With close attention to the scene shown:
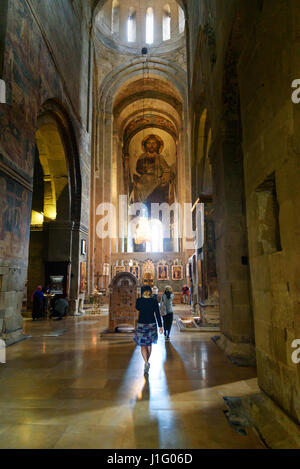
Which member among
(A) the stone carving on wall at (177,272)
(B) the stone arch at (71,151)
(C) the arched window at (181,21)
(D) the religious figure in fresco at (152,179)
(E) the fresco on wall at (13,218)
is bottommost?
(A) the stone carving on wall at (177,272)

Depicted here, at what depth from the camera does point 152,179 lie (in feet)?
119

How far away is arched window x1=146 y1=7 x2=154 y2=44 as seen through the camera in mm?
25072

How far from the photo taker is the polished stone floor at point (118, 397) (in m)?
2.71

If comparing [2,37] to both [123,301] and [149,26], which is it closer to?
[123,301]

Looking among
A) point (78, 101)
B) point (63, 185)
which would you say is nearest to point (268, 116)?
point (63, 185)

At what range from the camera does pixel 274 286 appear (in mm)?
3162

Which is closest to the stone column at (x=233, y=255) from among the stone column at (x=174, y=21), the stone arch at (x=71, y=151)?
the stone arch at (x=71, y=151)

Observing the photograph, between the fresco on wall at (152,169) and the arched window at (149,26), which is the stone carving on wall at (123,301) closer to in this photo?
the arched window at (149,26)

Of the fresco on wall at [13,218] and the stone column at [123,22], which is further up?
the stone column at [123,22]

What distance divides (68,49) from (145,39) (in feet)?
51.7

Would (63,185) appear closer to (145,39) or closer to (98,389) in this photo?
(98,389)

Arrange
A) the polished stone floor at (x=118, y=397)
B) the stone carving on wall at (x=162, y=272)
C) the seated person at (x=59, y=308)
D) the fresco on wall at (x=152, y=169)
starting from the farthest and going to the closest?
the fresco on wall at (x=152, y=169), the stone carving on wall at (x=162, y=272), the seated person at (x=59, y=308), the polished stone floor at (x=118, y=397)

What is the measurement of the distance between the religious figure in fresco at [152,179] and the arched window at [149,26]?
11266 mm

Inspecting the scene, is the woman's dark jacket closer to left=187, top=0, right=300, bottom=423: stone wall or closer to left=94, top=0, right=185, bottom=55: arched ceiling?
left=187, top=0, right=300, bottom=423: stone wall
